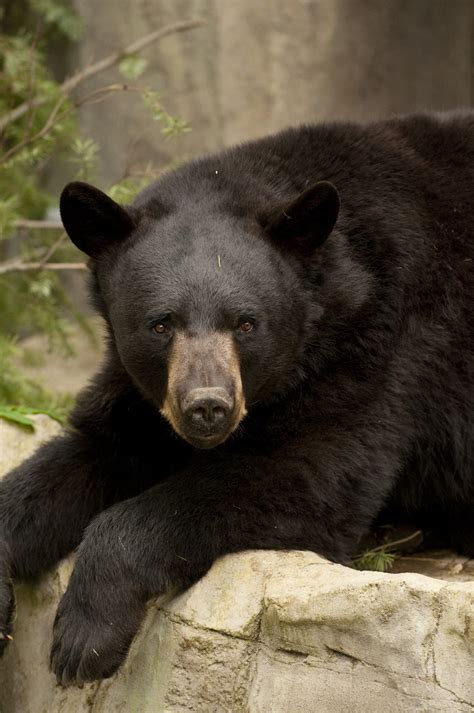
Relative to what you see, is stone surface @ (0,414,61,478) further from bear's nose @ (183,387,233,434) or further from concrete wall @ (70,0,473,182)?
concrete wall @ (70,0,473,182)

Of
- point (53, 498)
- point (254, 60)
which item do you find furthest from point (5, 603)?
point (254, 60)

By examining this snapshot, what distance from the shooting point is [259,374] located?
4488 mm

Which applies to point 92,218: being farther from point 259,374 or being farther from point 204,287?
point 259,374

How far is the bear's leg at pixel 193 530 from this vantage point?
415cm

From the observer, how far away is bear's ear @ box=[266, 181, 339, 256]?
4.41 m

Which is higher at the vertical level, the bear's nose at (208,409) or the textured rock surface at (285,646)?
the bear's nose at (208,409)

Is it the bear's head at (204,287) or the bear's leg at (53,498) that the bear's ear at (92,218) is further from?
the bear's leg at (53,498)

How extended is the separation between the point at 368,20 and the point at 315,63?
61cm

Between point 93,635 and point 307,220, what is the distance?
1.78 meters

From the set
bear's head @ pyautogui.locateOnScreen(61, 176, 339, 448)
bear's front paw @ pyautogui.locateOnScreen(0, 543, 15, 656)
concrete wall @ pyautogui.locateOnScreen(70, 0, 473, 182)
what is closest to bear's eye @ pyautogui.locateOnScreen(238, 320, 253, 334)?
bear's head @ pyautogui.locateOnScreen(61, 176, 339, 448)

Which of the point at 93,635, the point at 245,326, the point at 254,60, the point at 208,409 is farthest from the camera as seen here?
the point at 254,60

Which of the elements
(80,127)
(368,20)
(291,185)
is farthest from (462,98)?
(291,185)

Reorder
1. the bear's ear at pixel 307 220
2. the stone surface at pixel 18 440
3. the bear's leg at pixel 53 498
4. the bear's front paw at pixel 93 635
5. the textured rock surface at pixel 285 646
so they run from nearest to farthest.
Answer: the textured rock surface at pixel 285 646, the bear's front paw at pixel 93 635, the bear's ear at pixel 307 220, the bear's leg at pixel 53 498, the stone surface at pixel 18 440

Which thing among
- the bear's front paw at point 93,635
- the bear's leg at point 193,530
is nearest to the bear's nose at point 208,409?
the bear's leg at point 193,530
